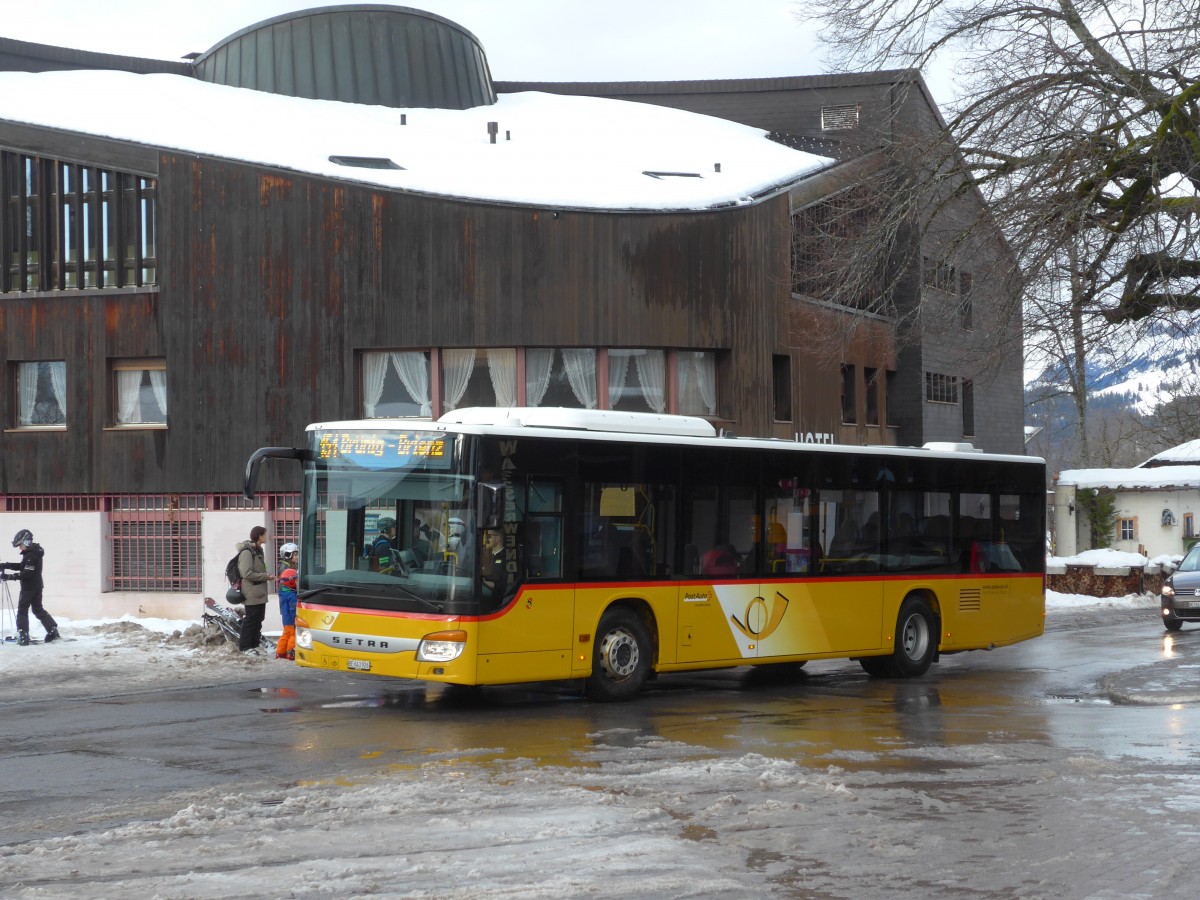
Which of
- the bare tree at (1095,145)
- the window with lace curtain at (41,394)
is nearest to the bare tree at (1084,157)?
the bare tree at (1095,145)

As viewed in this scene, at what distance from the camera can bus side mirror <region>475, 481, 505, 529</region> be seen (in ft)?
45.3

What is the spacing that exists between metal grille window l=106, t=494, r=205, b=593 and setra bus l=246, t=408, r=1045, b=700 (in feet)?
47.9

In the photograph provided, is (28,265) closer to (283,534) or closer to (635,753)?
(283,534)

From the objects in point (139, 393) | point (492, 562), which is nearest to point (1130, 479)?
point (139, 393)

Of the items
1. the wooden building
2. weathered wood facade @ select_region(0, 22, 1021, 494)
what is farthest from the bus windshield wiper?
weathered wood facade @ select_region(0, 22, 1021, 494)

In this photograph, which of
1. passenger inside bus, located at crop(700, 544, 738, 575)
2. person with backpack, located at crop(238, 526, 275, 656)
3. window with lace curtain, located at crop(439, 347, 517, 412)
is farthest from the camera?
window with lace curtain, located at crop(439, 347, 517, 412)

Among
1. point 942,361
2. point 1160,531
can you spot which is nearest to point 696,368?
point 942,361

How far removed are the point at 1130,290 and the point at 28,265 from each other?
2171 centimetres

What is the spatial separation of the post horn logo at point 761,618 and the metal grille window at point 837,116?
95.7 feet

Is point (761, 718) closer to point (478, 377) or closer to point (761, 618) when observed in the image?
point (761, 618)

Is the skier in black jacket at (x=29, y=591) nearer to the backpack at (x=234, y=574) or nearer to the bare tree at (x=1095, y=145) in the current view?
the backpack at (x=234, y=574)

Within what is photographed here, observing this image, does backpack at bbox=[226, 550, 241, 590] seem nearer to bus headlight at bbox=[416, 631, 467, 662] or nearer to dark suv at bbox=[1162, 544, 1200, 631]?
bus headlight at bbox=[416, 631, 467, 662]

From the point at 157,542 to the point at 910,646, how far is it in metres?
16.2

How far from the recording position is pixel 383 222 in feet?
91.7
